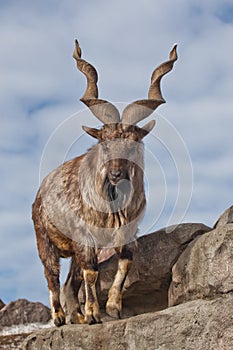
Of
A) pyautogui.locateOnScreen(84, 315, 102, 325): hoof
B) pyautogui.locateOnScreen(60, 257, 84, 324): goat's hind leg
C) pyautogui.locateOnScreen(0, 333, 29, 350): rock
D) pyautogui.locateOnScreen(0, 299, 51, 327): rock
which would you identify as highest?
pyautogui.locateOnScreen(0, 299, 51, 327): rock

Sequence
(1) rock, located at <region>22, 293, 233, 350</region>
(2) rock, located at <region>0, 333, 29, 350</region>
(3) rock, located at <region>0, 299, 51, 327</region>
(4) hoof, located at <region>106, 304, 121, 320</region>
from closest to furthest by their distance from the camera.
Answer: (1) rock, located at <region>22, 293, 233, 350</region>, (4) hoof, located at <region>106, 304, 121, 320</region>, (2) rock, located at <region>0, 333, 29, 350</region>, (3) rock, located at <region>0, 299, 51, 327</region>

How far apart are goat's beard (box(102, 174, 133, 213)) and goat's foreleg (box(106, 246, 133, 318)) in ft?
2.24

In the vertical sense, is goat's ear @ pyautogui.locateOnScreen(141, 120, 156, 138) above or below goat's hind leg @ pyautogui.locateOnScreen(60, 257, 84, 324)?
above

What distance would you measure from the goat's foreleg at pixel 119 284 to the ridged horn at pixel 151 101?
198 cm

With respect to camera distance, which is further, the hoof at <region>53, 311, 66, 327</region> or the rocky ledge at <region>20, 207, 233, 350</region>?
the hoof at <region>53, 311, 66, 327</region>

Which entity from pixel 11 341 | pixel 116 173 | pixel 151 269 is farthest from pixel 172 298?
pixel 11 341

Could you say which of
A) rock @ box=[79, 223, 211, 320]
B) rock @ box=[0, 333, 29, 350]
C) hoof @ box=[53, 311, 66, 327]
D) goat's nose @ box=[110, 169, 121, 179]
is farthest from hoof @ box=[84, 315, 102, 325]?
rock @ box=[0, 333, 29, 350]

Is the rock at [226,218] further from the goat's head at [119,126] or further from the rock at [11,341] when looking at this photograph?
the rock at [11,341]

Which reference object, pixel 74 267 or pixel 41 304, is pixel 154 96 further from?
pixel 41 304

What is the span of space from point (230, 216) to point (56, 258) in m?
3.12

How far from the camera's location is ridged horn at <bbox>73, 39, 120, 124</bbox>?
40.3 feet

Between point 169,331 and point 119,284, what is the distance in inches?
70.3

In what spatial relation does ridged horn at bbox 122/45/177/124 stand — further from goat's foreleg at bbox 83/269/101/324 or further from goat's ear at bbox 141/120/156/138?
goat's foreleg at bbox 83/269/101/324

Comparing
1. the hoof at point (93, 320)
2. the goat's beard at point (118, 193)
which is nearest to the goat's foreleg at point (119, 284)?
the hoof at point (93, 320)
